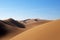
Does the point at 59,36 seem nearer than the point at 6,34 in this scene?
Yes

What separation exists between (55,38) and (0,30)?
33911 mm

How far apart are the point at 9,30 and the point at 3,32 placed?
180 centimetres

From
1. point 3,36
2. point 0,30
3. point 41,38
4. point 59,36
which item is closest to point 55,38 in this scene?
point 59,36

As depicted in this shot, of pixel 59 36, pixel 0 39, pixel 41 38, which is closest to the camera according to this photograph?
pixel 59 36

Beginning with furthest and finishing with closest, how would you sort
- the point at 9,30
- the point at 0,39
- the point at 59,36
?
the point at 9,30 → the point at 0,39 → the point at 59,36

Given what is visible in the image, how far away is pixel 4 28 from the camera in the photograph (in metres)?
42.8

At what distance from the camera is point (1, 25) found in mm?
44219

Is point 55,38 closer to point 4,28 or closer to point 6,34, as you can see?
point 6,34

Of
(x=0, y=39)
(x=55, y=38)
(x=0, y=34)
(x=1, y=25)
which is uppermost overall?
(x=1, y=25)

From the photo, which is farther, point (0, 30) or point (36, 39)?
point (0, 30)

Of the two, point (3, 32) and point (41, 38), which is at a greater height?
point (3, 32)

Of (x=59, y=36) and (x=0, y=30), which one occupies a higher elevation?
(x=0, y=30)

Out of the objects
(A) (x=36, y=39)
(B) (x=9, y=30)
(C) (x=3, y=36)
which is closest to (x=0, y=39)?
(C) (x=3, y=36)

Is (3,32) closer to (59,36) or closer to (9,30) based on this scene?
(9,30)
